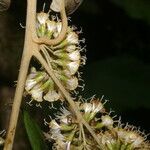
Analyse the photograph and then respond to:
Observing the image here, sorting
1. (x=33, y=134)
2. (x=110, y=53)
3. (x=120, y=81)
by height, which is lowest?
(x=33, y=134)

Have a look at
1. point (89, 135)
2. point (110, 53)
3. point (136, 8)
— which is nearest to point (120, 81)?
point (136, 8)

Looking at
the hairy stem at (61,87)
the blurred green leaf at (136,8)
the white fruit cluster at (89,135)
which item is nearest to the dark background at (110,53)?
the blurred green leaf at (136,8)

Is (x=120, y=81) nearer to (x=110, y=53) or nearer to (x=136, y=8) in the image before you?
(x=136, y=8)

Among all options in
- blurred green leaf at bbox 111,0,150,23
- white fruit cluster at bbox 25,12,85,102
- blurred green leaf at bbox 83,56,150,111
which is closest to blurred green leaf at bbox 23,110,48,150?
white fruit cluster at bbox 25,12,85,102

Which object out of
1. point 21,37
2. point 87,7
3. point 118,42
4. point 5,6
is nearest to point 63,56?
point 5,6

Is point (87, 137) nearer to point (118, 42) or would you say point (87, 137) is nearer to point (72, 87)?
point (72, 87)

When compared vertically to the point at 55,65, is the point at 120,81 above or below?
above
